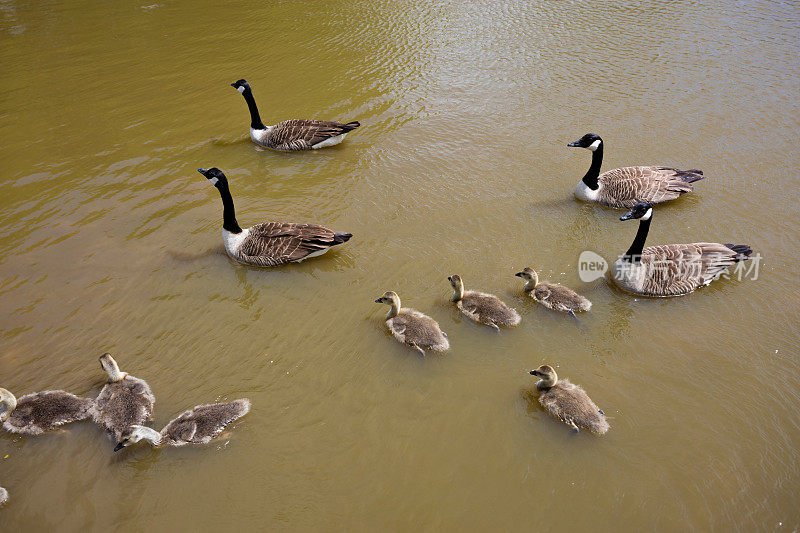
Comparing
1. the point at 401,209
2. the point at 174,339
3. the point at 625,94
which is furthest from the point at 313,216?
the point at 625,94

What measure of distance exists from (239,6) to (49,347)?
41.5 feet

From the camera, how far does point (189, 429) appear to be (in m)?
4.77

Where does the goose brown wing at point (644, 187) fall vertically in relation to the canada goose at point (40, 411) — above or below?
above

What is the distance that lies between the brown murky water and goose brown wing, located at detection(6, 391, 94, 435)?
0.53 ft

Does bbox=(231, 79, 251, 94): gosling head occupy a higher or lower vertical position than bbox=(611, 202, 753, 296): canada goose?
higher

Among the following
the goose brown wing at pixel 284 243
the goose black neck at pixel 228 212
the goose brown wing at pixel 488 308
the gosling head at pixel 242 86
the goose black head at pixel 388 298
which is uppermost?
the gosling head at pixel 242 86

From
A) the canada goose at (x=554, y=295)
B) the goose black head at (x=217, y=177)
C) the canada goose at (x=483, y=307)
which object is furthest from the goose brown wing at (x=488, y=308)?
the goose black head at (x=217, y=177)

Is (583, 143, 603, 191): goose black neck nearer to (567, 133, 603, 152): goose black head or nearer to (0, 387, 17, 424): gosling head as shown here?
(567, 133, 603, 152): goose black head

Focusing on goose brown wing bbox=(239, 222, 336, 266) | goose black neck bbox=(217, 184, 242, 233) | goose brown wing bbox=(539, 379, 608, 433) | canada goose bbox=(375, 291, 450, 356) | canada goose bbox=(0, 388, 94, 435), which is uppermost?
goose black neck bbox=(217, 184, 242, 233)

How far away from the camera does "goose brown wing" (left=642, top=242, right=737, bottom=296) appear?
20.4 feet

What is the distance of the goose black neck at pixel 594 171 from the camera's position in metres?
7.74

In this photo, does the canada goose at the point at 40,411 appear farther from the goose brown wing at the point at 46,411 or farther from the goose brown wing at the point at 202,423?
the goose brown wing at the point at 202,423

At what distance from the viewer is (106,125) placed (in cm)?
988

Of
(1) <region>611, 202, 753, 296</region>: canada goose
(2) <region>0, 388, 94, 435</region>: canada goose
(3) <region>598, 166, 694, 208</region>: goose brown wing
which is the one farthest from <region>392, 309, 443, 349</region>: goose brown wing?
(3) <region>598, 166, 694, 208</region>: goose brown wing
